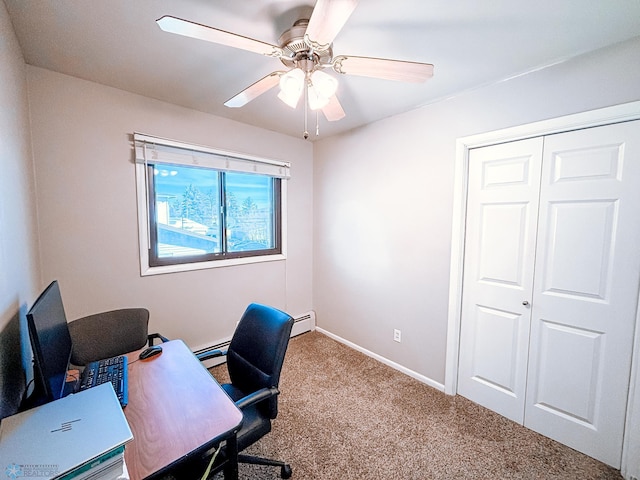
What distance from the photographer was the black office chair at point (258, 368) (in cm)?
128

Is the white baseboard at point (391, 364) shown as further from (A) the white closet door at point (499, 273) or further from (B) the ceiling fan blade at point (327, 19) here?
(B) the ceiling fan blade at point (327, 19)

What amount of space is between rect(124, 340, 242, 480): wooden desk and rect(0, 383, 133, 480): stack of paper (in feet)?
0.42

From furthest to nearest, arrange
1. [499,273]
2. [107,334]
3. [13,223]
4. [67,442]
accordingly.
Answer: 1. [499,273]
2. [107,334]
3. [13,223]
4. [67,442]

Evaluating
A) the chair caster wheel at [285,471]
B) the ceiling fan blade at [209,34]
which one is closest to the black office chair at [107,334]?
the chair caster wheel at [285,471]

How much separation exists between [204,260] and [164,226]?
460mm

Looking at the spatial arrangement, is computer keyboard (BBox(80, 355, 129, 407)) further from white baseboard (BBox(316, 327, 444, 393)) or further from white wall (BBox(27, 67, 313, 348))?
white baseboard (BBox(316, 327, 444, 393))

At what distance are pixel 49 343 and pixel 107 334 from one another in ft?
2.94

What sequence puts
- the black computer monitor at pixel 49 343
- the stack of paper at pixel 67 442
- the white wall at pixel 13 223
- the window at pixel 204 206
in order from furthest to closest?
1. the window at pixel 204 206
2. the white wall at pixel 13 223
3. the black computer monitor at pixel 49 343
4. the stack of paper at pixel 67 442

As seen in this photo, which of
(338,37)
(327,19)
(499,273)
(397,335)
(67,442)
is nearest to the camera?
(67,442)

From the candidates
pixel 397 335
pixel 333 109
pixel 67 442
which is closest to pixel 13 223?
pixel 67 442

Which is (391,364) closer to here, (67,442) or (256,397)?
(256,397)

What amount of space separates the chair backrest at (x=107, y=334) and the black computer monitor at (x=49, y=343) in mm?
460

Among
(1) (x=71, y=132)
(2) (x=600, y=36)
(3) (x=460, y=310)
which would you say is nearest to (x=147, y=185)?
(1) (x=71, y=132)

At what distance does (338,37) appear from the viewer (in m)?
1.37
